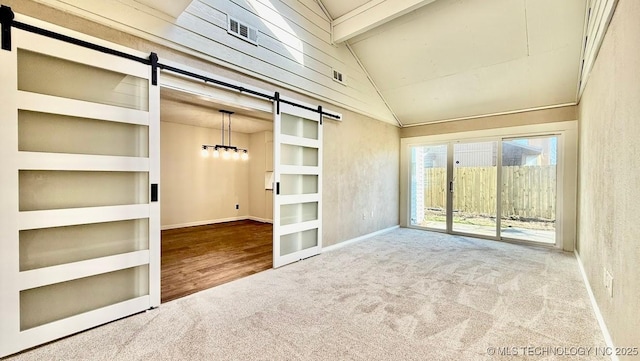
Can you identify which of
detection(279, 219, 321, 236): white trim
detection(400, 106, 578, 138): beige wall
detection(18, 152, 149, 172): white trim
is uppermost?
detection(400, 106, 578, 138): beige wall

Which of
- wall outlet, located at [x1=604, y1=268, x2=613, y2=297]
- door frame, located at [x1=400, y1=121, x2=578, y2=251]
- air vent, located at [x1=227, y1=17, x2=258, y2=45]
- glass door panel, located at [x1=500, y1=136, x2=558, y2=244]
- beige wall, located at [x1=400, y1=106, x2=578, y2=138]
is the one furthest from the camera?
glass door panel, located at [x1=500, y1=136, x2=558, y2=244]

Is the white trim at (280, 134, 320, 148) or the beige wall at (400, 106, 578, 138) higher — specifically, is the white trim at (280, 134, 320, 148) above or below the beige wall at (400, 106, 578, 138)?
below

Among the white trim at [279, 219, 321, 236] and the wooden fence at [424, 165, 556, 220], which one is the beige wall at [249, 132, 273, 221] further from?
the wooden fence at [424, 165, 556, 220]

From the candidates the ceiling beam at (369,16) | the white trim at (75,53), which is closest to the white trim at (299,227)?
the white trim at (75,53)

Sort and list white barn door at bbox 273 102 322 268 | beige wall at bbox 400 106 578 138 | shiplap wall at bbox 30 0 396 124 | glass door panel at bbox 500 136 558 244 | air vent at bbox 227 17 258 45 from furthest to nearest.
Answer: glass door panel at bbox 500 136 558 244 < beige wall at bbox 400 106 578 138 < white barn door at bbox 273 102 322 268 < air vent at bbox 227 17 258 45 < shiplap wall at bbox 30 0 396 124

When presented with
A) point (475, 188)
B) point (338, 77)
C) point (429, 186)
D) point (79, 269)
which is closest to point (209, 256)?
point (79, 269)

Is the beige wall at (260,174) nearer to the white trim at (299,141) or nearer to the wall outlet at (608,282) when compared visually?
the white trim at (299,141)

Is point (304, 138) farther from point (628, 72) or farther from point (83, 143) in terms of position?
point (628, 72)

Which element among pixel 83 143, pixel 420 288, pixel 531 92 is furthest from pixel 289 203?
pixel 531 92

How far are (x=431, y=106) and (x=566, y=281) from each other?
3.55 metres

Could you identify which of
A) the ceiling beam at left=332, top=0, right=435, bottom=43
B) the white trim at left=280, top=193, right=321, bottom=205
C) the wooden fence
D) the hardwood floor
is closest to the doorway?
the hardwood floor

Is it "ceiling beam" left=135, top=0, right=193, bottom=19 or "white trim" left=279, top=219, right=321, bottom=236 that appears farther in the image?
"white trim" left=279, top=219, right=321, bottom=236

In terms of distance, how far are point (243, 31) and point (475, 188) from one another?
5064 mm

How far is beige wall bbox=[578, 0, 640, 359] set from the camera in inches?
60.0
